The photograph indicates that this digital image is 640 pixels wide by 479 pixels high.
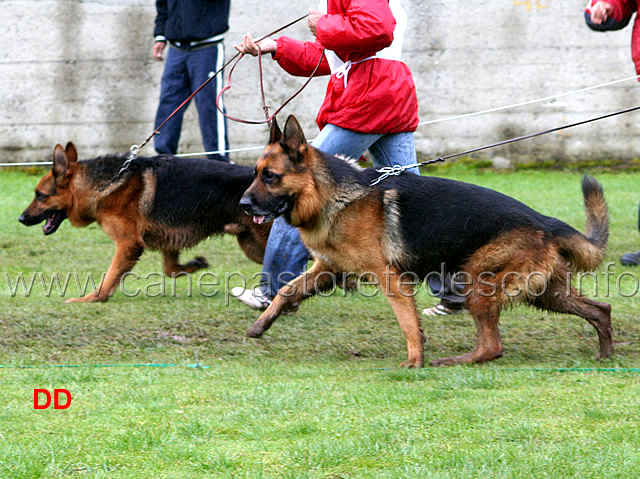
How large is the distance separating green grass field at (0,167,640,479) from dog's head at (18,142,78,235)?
58cm

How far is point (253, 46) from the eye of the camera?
4887mm

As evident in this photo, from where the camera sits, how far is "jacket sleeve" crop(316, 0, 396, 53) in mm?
4445

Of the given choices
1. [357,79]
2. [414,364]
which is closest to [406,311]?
[414,364]

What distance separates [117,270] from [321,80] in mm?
6718

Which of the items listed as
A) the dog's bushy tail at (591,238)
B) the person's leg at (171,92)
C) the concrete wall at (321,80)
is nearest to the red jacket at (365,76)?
the dog's bushy tail at (591,238)

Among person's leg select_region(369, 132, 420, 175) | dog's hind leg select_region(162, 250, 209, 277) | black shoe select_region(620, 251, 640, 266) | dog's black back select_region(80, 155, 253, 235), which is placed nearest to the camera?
person's leg select_region(369, 132, 420, 175)

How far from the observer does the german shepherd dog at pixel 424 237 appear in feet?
13.9

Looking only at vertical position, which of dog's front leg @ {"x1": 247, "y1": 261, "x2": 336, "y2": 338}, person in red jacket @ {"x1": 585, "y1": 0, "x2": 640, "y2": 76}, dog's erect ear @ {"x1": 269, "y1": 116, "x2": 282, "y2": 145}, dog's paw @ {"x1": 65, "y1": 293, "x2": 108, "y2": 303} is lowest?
dog's paw @ {"x1": 65, "y1": 293, "x2": 108, "y2": 303}

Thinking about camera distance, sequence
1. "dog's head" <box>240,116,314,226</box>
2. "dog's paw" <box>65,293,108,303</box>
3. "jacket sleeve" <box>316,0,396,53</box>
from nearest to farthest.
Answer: "dog's head" <box>240,116,314,226</box> → "jacket sleeve" <box>316,0,396,53</box> → "dog's paw" <box>65,293,108,303</box>

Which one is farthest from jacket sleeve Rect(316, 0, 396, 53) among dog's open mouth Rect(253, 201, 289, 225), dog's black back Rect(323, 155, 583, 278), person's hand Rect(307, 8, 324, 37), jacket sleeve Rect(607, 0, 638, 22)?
jacket sleeve Rect(607, 0, 638, 22)

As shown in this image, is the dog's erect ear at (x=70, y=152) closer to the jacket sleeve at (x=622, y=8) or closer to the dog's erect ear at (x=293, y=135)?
the dog's erect ear at (x=293, y=135)

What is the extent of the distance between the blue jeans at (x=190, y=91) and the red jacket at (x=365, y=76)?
10.4 feet

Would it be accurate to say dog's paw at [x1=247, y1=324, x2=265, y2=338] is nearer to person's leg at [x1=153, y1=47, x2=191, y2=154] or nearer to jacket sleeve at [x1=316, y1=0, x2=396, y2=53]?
jacket sleeve at [x1=316, y1=0, x2=396, y2=53]

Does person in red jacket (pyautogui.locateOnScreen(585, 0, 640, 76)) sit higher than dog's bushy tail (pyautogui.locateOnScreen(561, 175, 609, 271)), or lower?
higher
